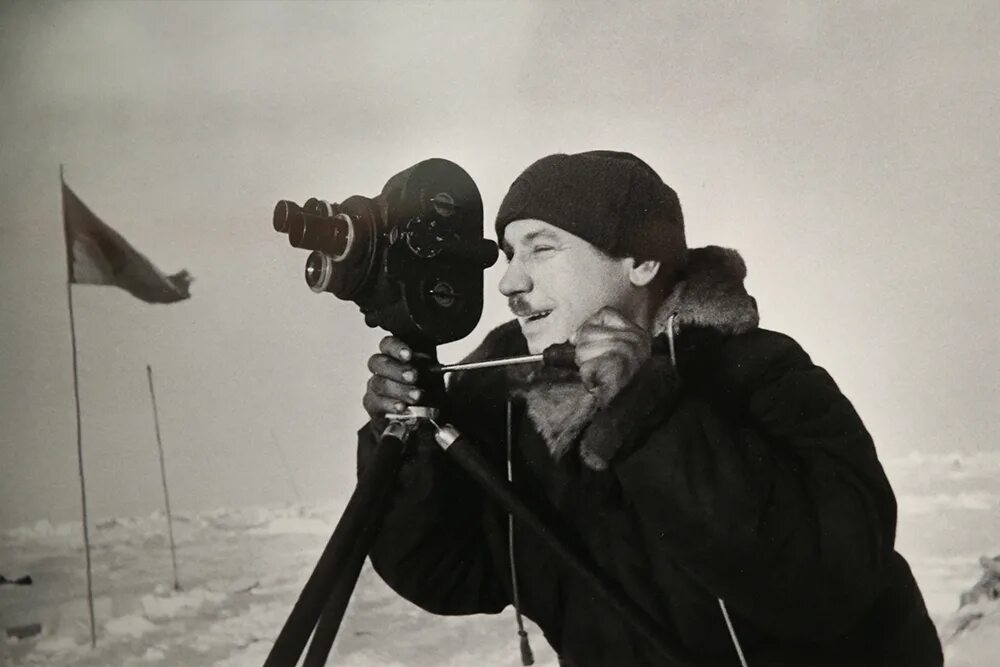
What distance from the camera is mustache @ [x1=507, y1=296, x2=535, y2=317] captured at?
3.72 feet

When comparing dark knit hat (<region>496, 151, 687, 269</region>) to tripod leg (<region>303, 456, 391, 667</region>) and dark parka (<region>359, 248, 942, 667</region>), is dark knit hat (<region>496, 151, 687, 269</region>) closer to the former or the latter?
dark parka (<region>359, 248, 942, 667</region>)

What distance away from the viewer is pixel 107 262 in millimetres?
1416

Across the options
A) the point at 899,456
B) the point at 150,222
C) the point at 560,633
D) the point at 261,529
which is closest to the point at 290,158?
the point at 150,222

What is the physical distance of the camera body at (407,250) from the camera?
986mm

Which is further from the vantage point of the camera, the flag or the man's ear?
the flag

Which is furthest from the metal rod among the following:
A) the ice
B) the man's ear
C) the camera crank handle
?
the ice

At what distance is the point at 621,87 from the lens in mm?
1194

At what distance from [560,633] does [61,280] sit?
967 millimetres

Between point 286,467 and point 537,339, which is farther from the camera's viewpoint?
point 286,467

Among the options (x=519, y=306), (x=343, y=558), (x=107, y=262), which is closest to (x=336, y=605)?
(x=343, y=558)

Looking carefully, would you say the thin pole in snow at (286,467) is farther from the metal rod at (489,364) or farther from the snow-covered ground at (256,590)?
the metal rod at (489,364)

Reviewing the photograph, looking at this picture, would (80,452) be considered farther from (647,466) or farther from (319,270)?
(647,466)

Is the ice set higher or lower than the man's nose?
lower

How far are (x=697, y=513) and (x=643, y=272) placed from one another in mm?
307
